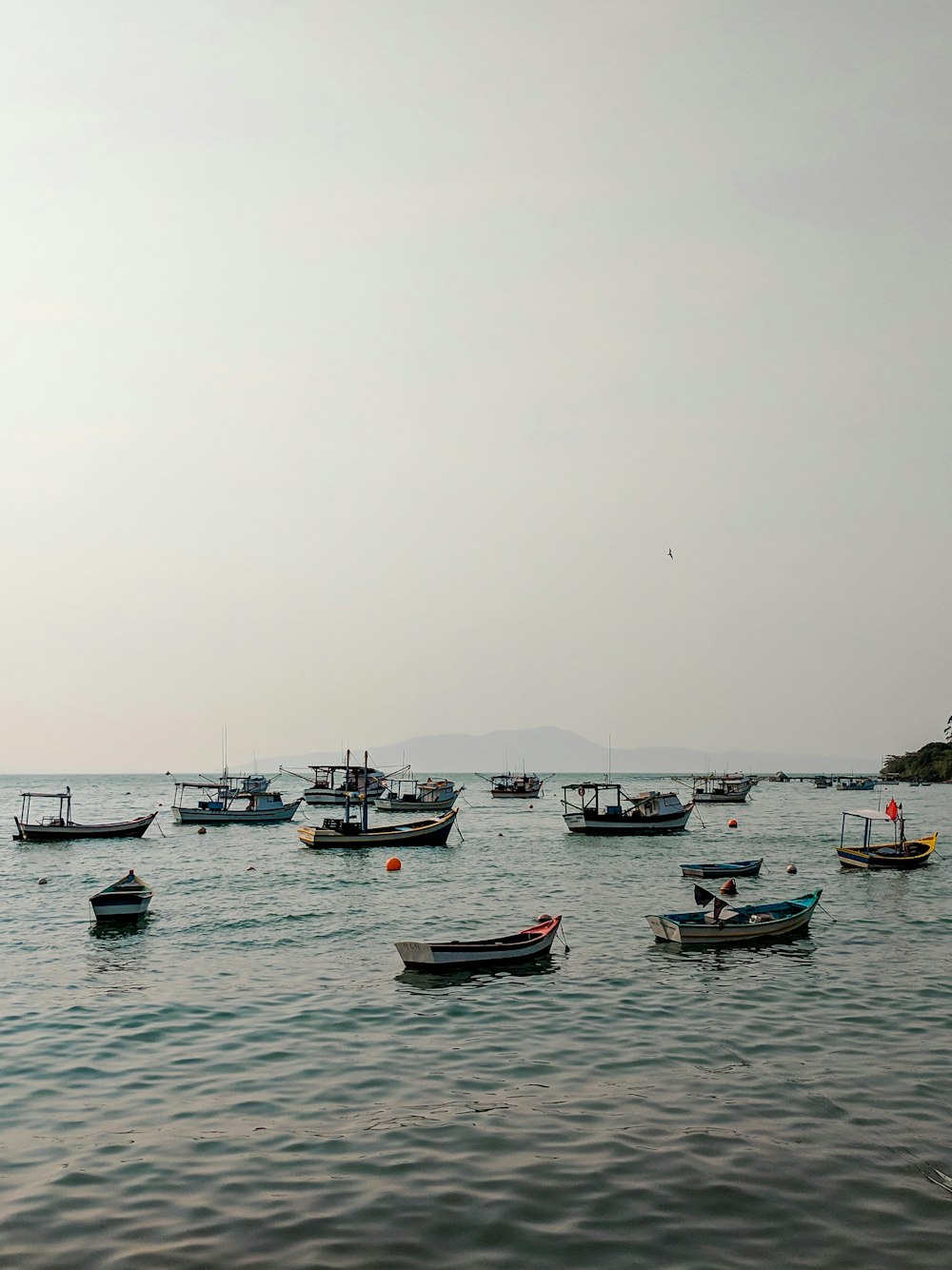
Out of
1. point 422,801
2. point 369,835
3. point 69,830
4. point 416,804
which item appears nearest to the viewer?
point 369,835

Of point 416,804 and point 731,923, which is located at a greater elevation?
point 731,923

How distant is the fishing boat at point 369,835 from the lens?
71562 millimetres

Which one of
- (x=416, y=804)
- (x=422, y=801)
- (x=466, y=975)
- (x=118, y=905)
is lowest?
(x=416, y=804)

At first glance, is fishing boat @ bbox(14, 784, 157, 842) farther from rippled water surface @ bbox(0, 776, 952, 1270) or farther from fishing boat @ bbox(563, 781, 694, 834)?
rippled water surface @ bbox(0, 776, 952, 1270)

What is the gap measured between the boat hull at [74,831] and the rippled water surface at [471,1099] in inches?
1861

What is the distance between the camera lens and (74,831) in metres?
84.2

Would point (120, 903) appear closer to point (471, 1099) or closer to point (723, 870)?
point (471, 1099)

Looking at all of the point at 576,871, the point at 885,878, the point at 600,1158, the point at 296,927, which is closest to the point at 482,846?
the point at 576,871

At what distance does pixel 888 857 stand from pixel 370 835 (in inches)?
1380

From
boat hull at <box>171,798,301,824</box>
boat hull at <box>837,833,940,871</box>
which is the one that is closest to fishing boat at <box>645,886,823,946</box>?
boat hull at <box>837,833,940,871</box>

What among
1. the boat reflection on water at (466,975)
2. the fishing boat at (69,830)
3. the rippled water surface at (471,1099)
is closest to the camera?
the rippled water surface at (471,1099)

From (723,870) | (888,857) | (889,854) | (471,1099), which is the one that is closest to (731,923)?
(471,1099)

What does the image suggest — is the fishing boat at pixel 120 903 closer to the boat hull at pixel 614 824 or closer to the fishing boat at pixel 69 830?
the fishing boat at pixel 69 830

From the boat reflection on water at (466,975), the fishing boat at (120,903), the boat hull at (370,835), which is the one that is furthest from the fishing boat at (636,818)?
the boat reflection on water at (466,975)
